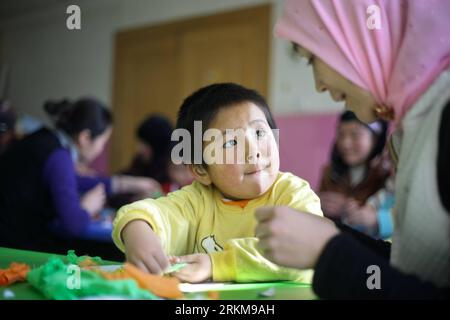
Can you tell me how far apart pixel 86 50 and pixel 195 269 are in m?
4.93

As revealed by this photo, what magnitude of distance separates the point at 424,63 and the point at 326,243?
11.1 inches

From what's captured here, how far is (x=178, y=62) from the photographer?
4.73 meters

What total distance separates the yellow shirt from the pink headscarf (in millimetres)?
270

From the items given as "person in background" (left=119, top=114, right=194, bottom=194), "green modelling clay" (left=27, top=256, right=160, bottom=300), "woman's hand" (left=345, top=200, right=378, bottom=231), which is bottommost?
"green modelling clay" (left=27, top=256, right=160, bottom=300)

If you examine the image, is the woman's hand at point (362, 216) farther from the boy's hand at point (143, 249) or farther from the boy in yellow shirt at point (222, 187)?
the boy's hand at point (143, 249)

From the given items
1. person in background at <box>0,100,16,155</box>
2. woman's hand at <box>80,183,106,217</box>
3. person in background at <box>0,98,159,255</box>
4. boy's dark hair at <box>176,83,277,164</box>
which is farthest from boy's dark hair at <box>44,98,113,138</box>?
boy's dark hair at <box>176,83,277,164</box>

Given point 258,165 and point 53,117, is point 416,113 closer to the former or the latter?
point 258,165

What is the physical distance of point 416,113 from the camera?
656 millimetres

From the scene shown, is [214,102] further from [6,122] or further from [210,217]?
[6,122]

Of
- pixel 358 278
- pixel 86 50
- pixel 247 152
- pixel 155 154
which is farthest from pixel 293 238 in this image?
pixel 86 50

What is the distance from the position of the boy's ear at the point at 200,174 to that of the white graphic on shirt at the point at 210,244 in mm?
128

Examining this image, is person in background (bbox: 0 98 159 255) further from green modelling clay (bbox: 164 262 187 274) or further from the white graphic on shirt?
green modelling clay (bbox: 164 262 187 274)

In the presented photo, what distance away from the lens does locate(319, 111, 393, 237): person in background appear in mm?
2238
